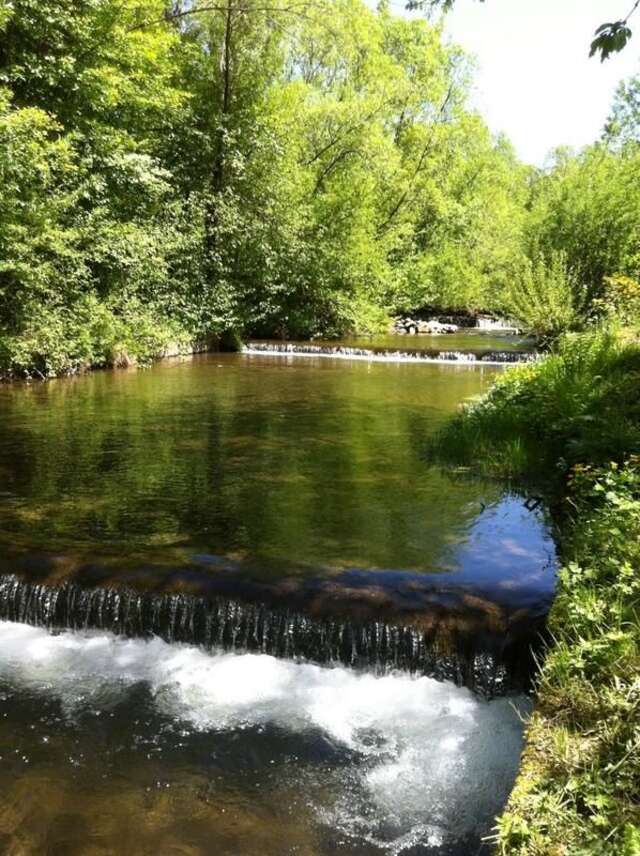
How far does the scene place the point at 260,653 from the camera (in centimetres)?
526

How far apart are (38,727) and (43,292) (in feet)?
42.8

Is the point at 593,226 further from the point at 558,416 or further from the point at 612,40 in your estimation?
the point at 612,40

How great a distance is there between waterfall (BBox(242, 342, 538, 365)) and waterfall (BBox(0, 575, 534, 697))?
17821 millimetres

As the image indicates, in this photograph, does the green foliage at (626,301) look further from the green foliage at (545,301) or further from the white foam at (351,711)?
the white foam at (351,711)

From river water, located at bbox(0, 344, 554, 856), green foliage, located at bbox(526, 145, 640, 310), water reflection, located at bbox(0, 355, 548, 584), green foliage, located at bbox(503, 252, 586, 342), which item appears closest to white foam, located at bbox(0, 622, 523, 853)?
river water, located at bbox(0, 344, 554, 856)

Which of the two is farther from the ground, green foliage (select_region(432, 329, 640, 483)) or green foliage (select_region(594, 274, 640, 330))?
green foliage (select_region(594, 274, 640, 330))

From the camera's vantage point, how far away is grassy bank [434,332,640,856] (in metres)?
2.72

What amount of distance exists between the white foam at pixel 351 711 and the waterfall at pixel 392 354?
18106mm

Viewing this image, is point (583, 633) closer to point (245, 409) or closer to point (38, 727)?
point (38, 727)

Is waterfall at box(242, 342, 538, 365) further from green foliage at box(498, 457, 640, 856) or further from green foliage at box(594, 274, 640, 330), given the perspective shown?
green foliage at box(498, 457, 640, 856)

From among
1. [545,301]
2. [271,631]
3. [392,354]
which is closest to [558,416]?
[271,631]

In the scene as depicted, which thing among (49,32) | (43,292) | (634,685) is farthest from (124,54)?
(634,685)

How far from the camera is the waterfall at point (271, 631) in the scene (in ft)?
16.2

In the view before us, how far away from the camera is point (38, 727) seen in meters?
4.40
